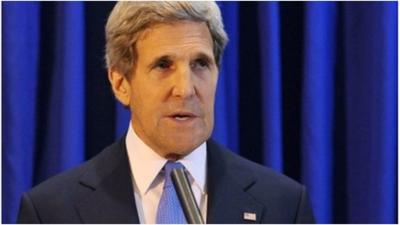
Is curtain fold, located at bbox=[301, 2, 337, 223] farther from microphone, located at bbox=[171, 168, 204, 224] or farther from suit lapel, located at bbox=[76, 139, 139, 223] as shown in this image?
microphone, located at bbox=[171, 168, 204, 224]

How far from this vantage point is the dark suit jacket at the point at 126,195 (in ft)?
4.07

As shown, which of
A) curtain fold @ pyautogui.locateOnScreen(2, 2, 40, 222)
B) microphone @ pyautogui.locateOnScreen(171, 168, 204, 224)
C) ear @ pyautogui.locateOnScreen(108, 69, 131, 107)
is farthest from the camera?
curtain fold @ pyautogui.locateOnScreen(2, 2, 40, 222)

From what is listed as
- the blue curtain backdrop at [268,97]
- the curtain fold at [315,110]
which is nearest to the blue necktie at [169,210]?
the blue curtain backdrop at [268,97]

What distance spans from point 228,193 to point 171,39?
0.90 ft

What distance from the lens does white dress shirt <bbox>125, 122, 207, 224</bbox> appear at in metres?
1.24

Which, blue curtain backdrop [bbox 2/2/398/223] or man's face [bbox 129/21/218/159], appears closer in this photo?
man's face [bbox 129/21/218/159]

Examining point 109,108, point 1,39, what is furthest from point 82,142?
point 1,39

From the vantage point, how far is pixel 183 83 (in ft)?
3.94

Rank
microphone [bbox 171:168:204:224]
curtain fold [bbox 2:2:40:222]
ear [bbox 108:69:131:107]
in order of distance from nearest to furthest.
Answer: microphone [bbox 171:168:204:224]
ear [bbox 108:69:131:107]
curtain fold [bbox 2:2:40:222]

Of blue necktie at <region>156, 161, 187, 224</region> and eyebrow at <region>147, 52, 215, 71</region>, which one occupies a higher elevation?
eyebrow at <region>147, 52, 215, 71</region>

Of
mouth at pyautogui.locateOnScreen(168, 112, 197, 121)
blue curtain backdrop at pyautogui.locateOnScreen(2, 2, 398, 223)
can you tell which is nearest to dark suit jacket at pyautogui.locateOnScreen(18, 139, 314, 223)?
mouth at pyautogui.locateOnScreen(168, 112, 197, 121)

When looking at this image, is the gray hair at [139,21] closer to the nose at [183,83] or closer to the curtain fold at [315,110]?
the nose at [183,83]

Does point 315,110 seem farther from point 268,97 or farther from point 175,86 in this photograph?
point 175,86

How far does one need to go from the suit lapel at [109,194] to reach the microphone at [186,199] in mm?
435
